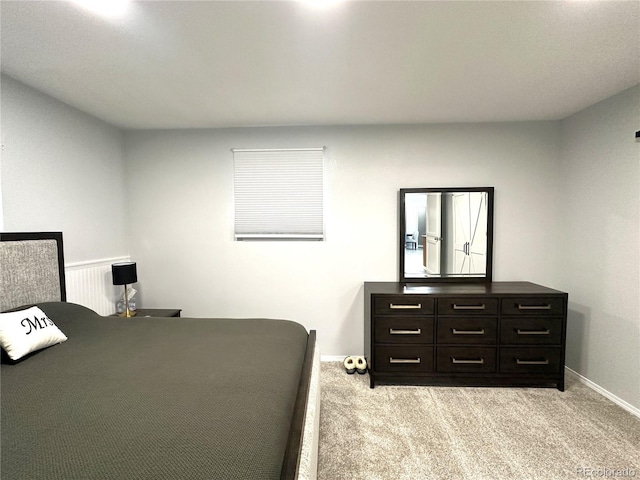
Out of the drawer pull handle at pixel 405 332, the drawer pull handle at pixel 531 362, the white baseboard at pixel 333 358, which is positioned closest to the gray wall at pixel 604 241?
the drawer pull handle at pixel 531 362

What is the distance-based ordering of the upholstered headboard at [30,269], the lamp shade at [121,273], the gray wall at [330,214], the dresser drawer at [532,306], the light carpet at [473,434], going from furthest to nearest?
the gray wall at [330,214]
the lamp shade at [121,273]
the dresser drawer at [532,306]
the upholstered headboard at [30,269]
the light carpet at [473,434]

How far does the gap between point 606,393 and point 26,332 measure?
4082mm

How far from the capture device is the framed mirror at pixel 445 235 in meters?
3.08

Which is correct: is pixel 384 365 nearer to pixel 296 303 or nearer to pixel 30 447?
pixel 296 303

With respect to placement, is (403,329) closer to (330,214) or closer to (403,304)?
(403,304)

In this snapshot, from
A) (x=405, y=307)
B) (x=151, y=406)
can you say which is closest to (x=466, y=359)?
(x=405, y=307)

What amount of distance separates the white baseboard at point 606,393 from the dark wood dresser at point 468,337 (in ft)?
0.99

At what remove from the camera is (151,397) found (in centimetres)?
118

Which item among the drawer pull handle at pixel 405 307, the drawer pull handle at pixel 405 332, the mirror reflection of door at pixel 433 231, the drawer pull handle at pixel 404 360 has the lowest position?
the drawer pull handle at pixel 404 360

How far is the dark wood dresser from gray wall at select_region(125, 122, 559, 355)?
0.56m

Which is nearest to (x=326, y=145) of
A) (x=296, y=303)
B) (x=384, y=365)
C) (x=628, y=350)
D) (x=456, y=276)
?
(x=296, y=303)

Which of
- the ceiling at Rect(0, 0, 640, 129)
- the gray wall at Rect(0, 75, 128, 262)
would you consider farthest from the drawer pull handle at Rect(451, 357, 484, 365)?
the gray wall at Rect(0, 75, 128, 262)

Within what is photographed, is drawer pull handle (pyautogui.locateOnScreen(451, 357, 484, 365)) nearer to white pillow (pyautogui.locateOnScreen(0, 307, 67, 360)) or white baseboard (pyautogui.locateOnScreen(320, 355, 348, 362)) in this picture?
white baseboard (pyautogui.locateOnScreen(320, 355, 348, 362))

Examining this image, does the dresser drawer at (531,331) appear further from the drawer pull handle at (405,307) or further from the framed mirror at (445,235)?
the drawer pull handle at (405,307)
